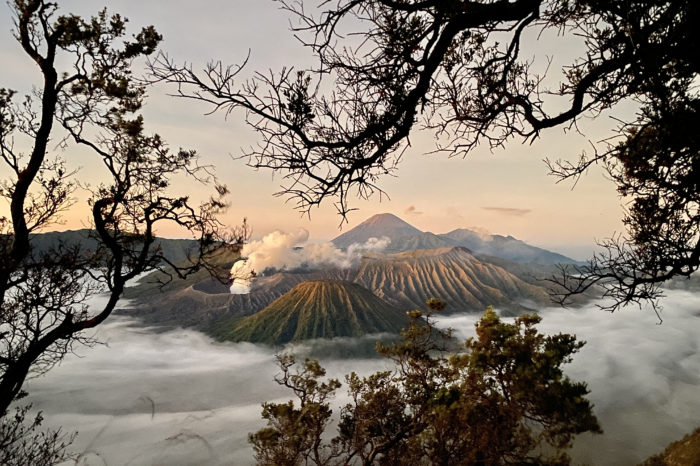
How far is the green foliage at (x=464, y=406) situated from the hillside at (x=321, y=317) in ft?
518

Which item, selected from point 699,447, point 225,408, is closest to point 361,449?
point 699,447

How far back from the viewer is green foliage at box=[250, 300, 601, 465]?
923 centimetres

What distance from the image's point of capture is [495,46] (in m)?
3.97

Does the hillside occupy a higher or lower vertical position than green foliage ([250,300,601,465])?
lower

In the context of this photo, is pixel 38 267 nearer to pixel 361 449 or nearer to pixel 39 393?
pixel 361 449

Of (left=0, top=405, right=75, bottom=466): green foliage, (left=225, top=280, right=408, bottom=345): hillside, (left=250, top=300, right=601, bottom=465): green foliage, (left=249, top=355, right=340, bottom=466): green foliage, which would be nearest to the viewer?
(left=0, top=405, right=75, bottom=466): green foliage

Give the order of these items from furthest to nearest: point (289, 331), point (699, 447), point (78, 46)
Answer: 1. point (289, 331)
2. point (699, 447)
3. point (78, 46)

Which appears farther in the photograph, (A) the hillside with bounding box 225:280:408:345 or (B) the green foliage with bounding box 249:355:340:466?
(A) the hillside with bounding box 225:280:408:345

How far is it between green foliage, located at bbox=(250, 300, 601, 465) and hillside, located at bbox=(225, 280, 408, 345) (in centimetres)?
15792

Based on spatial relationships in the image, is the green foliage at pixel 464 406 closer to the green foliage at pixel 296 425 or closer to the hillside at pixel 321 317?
the green foliage at pixel 296 425

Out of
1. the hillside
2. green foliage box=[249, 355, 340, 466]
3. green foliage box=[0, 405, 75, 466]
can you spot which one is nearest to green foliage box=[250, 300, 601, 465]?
green foliage box=[249, 355, 340, 466]

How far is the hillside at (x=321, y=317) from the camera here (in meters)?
168

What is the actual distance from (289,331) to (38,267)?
172 meters

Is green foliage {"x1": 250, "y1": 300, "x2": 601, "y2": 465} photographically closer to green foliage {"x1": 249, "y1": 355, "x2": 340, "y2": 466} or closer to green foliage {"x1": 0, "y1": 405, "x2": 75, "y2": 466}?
green foliage {"x1": 249, "y1": 355, "x2": 340, "y2": 466}
